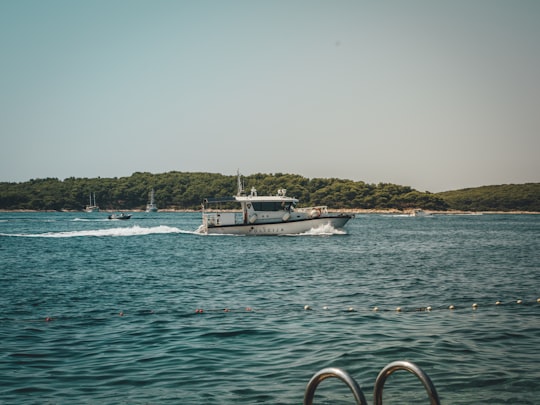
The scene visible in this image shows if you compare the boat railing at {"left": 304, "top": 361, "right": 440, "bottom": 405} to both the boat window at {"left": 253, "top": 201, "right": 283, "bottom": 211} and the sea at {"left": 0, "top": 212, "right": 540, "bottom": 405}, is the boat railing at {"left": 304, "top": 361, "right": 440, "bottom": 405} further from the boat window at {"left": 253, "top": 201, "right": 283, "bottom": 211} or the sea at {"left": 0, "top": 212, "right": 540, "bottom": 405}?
the boat window at {"left": 253, "top": 201, "right": 283, "bottom": 211}

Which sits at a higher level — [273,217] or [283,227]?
[273,217]

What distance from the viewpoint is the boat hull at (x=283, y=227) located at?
65312mm

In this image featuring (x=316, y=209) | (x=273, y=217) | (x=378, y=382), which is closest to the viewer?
(x=378, y=382)

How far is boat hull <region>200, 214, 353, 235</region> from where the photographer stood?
65.3 metres

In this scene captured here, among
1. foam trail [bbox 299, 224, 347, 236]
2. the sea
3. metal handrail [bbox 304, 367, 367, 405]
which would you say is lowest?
the sea

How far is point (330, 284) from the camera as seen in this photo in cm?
2683

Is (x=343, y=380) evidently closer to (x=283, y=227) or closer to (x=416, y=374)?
(x=416, y=374)

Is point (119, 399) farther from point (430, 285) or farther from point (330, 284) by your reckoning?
point (430, 285)

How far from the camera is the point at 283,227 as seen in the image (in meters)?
65.9

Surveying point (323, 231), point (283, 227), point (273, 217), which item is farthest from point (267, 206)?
point (323, 231)

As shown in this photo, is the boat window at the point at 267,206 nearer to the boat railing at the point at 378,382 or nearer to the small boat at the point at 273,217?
the small boat at the point at 273,217

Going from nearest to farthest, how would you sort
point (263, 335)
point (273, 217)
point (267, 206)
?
point (263, 335)
point (267, 206)
point (273, 217)

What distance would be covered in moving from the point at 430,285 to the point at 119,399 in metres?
19.6

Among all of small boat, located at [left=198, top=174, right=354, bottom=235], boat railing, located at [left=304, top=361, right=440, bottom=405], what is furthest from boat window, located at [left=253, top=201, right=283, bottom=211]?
boat railing, located at [left=304, top=361, right=440, bottom=405]
